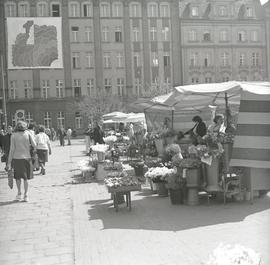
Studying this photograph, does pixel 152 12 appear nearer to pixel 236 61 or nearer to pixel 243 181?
pixel 236 61

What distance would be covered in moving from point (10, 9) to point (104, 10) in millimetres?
10785

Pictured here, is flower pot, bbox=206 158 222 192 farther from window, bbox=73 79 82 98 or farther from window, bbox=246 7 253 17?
window, bbox=246 7 253 17

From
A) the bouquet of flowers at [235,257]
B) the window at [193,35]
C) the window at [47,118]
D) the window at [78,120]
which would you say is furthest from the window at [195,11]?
the bouquet of flowers at [235,257]

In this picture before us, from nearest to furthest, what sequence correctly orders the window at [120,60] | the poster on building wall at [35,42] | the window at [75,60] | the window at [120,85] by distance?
1. the poster on building wall at [35,42]
2. the window at [75,60]
3. the window at [120,60]
4. the window at [120,85]

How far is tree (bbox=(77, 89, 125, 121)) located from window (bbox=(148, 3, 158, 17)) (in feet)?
37.5

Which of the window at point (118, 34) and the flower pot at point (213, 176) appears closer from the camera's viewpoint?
the flower pot at point (213, 176)

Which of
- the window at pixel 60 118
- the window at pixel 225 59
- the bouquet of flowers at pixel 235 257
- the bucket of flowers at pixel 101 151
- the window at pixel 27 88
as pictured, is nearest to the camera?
the bouquet of flowers at pixel 235 257

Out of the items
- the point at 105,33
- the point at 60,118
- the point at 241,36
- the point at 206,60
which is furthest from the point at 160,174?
the point at 241,36

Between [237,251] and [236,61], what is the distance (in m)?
60.0

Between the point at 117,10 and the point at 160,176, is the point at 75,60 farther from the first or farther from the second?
the point at 160,176

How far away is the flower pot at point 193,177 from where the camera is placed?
916 centimetres

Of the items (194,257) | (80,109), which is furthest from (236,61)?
(194,257)

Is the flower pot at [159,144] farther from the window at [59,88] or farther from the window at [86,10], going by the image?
the window at [86,10]

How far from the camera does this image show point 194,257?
5738 millimetres
